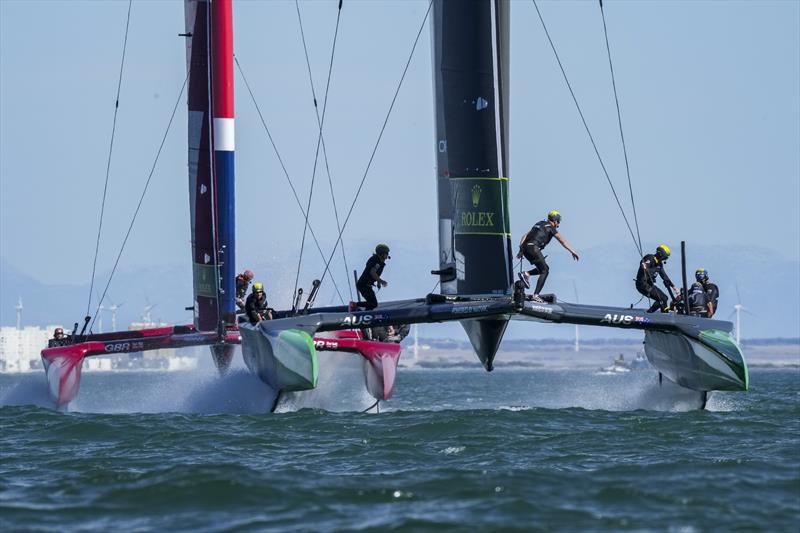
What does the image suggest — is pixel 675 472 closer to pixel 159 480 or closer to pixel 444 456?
pixel 444 456

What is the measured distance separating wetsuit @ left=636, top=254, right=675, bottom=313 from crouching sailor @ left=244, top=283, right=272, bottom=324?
16.1 feet

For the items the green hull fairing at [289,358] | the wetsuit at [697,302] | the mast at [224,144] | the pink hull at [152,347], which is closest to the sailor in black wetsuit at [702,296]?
the wetsuit at [697,302]

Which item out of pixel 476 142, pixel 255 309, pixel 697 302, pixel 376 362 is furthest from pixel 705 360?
pixel 255 309

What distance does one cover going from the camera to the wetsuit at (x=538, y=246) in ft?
60.7

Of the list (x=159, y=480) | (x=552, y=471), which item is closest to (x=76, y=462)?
(x=159, y=480)

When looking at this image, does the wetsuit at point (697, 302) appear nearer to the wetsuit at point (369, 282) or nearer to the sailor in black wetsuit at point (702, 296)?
the sailor in black wetsuit at point (702, 296)

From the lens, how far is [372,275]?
19125mm

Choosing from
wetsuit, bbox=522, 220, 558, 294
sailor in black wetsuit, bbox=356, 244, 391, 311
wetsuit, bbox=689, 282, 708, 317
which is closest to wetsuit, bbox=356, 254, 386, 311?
sailor in black wetsuit, bbox=356, 244, 391, 311

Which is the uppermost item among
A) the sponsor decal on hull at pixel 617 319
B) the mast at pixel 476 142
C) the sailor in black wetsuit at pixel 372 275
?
the mast at pixel 476 142

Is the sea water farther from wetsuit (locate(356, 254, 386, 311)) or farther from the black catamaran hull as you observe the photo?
wetsuit (locate(356, 254, 386, 311))

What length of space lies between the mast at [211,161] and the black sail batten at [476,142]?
5.18 metres

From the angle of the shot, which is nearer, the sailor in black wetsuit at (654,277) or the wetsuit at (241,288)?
the sailor in black wetsuit at (654,277)

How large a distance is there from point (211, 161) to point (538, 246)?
6.45 m

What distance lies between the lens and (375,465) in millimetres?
13336
